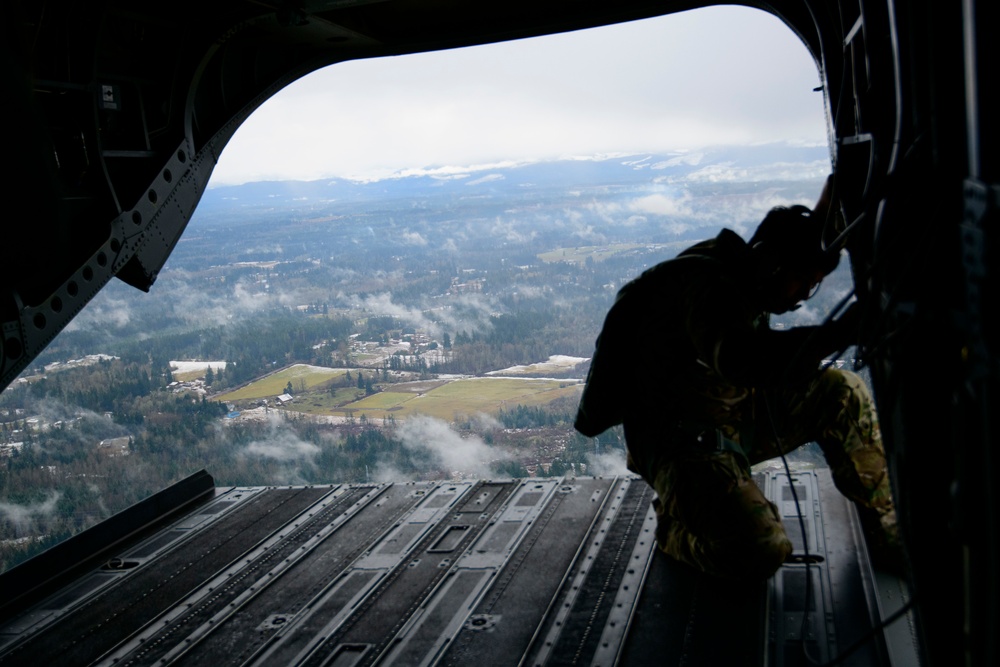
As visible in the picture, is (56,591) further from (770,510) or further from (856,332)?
(856,332)

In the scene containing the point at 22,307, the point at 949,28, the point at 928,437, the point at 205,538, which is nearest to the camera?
the point at 949,28

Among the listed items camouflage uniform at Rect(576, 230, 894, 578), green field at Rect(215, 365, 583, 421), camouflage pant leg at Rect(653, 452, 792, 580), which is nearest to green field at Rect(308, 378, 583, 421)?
green field at Rect(215, 365, 583, 421)

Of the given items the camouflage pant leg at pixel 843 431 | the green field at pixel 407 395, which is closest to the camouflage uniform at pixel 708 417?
the camouflage pant leg at pixel 843 431

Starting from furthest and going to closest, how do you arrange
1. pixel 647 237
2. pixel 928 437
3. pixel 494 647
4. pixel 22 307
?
pixel 647 237
pixel 22 307
pixel 494 647
pixel 928 437

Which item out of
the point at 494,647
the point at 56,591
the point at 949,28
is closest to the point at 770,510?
the point at 494,647

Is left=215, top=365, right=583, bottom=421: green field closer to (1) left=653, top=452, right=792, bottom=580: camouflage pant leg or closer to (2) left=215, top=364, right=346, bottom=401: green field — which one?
(2) left=215, top=364, right=346, bottom=401: green field

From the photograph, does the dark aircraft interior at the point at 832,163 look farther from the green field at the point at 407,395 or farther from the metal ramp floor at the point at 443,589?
the green field at the point at 407,395

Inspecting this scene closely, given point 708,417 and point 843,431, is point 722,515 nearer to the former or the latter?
point 708,417
